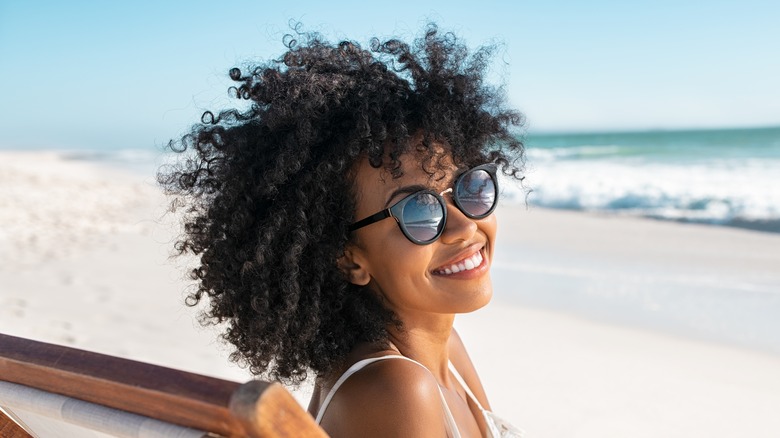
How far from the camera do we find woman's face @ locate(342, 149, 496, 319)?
207 cm

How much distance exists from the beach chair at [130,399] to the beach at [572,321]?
4.84 feet

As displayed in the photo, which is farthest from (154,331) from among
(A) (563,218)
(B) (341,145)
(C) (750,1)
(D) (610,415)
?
(C) (750,1)

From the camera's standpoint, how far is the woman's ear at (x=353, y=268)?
2133 mm

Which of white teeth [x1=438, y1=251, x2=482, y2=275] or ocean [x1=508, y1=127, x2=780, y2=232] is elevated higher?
white teeth [x1=438, y1=251, x2=482, y2=275]

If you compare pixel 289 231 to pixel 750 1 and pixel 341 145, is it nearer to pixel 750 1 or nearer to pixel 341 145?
pixel 341 145

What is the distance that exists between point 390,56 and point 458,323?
458 centimetres

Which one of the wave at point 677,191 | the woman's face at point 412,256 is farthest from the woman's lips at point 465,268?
the wave at point 677,191

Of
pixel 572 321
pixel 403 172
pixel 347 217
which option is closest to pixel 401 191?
pixel 403 172

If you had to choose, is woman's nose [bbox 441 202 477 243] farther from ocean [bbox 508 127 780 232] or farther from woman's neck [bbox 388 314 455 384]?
ocean [bbox 508 127 780 232]

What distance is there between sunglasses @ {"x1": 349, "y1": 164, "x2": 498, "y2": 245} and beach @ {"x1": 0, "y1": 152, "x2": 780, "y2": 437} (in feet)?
3.31

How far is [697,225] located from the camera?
535 inches

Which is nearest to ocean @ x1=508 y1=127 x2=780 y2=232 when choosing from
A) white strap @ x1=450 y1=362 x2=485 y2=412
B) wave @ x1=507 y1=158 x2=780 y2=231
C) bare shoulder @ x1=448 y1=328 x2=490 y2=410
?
wave @ x1=507 y1=158 x2=780 y2=231

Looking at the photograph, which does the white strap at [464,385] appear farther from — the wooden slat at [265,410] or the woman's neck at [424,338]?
the wooden slat at [265,410]

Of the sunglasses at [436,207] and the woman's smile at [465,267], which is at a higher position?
the sunglasses at [436,207]
